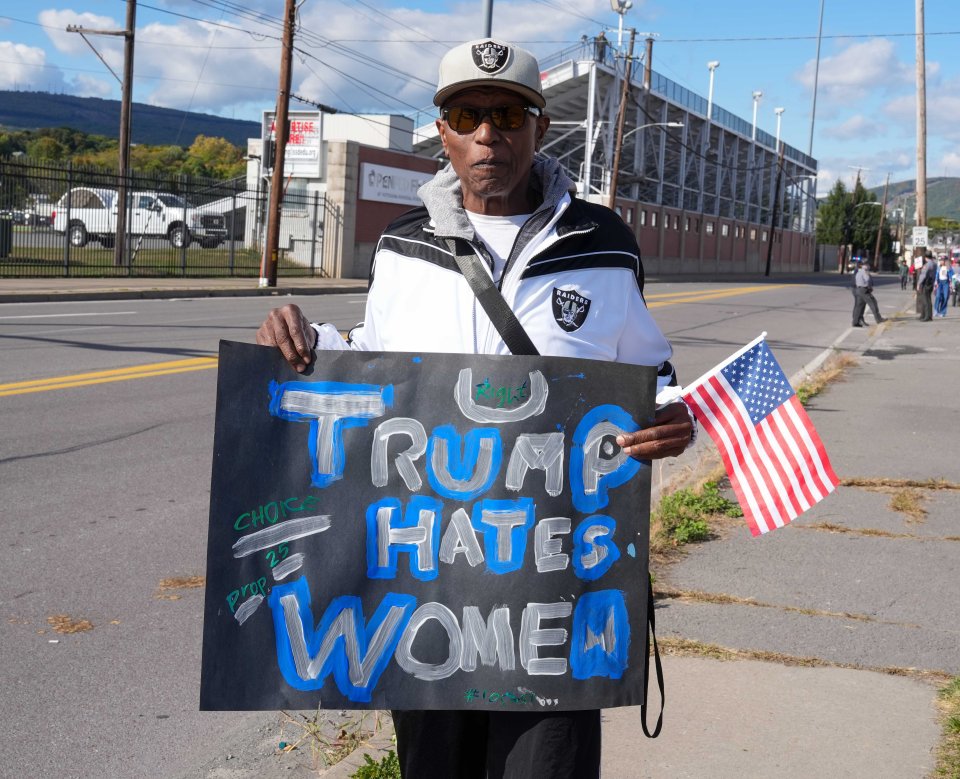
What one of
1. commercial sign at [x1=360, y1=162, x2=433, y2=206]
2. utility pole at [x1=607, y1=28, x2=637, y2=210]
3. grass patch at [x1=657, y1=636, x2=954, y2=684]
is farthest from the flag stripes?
utility pole at [x1=607, y1=28, x2=637, y2=210]

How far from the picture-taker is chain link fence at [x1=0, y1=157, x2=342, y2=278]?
27359 millimetres

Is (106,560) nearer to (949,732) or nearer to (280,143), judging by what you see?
(949,732)

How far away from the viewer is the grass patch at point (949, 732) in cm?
347

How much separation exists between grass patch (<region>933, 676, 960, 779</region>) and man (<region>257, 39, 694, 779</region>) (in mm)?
1585

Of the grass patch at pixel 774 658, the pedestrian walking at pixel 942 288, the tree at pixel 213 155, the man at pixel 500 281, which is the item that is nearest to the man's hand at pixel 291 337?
the man at pixel 500 281

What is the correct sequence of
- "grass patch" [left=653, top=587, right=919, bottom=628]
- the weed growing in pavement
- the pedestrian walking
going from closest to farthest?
the weed growing in pavement, "grass patch" [left=653, top=587, right=919, bottom=628], the pedestrian walking

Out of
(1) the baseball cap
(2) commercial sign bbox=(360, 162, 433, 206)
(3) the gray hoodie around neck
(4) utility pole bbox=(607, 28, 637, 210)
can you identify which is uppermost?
(4) utility pole bbox=(607, 28, 637, 210)

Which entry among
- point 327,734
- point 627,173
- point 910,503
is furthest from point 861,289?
point 627,173

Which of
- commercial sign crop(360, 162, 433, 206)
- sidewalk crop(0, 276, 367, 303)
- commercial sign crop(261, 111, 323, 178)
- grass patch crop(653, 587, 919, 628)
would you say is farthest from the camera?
commercial sign crop(360, 162, 433, 206)

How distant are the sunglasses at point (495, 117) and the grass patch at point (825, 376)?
31.2 feet

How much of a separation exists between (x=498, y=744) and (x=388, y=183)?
3953 centimetres

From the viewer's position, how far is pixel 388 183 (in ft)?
134

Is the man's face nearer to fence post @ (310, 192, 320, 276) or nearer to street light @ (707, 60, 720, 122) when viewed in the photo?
fence post @ (310, 192, 320, 276)

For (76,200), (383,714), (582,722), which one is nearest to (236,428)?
(582,722)
